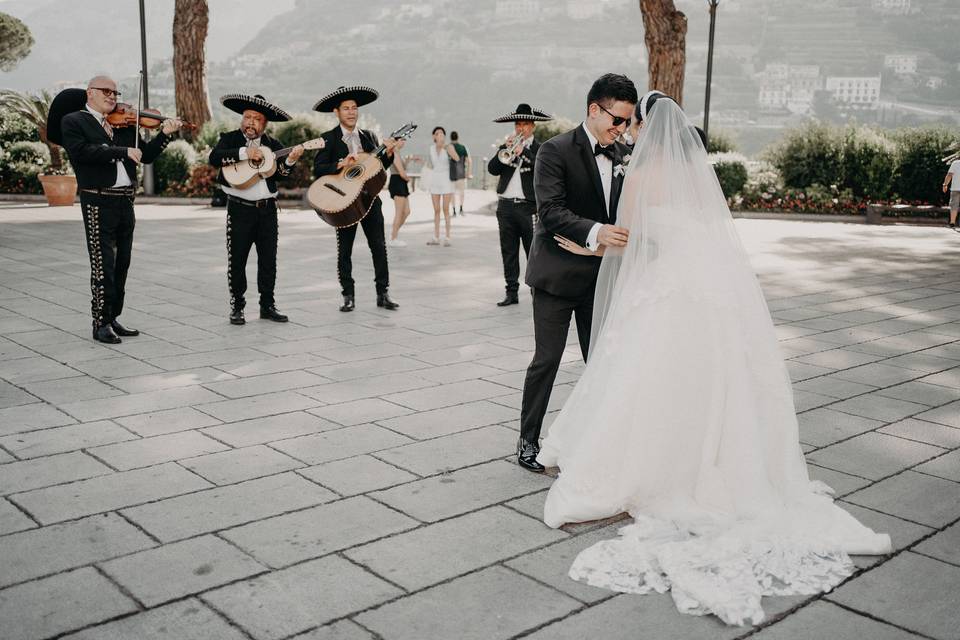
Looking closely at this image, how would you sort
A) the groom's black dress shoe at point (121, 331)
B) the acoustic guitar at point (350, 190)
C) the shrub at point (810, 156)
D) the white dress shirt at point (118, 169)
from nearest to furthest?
the white dress shirt at point (118, 169) → the groom's black dress shoe at point (121, 331) → the acoustic guitar at point (350, 190) → the shrub at point (810, 156)

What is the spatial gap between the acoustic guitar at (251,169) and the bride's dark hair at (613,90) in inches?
162

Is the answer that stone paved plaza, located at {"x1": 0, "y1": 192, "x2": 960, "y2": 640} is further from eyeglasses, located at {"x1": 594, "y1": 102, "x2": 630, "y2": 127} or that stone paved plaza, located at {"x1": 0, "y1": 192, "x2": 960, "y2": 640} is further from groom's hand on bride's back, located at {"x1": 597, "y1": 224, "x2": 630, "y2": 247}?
eyeglasses, located at {"x1": 594, "y1": 102, "x2": 630, "y2": 127}

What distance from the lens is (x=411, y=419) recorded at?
5.30 m

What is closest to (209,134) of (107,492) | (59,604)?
(107,492)

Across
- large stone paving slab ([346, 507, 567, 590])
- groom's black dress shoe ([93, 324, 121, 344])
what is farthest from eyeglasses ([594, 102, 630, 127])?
groom's black dress shoe ([93, 324, 121, 344])

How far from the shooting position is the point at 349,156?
8281mm

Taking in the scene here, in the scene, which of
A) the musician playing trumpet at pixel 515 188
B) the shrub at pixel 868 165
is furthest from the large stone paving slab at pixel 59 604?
the shrub at pixel 868 165

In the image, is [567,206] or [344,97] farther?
[344,97]

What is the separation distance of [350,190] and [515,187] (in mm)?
1662

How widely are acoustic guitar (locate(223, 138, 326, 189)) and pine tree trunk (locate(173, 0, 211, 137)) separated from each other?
13.6m

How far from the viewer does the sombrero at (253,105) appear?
7.77 metres

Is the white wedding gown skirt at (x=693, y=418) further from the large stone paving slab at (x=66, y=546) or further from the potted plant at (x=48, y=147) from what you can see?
the potted plant at (x=48, y=147)

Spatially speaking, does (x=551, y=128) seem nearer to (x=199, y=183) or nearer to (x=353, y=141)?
(x=199, y=183)

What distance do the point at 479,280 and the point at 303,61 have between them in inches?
3568
